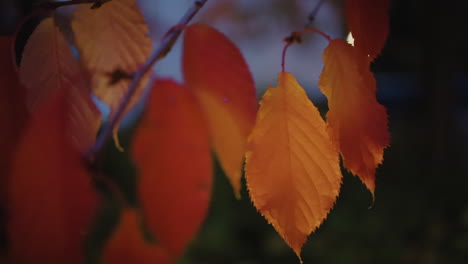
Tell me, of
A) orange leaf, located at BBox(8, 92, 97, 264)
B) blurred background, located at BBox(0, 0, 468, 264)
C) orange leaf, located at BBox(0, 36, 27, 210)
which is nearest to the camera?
orange leaf, located at BBox(8, 92, 97, 264)

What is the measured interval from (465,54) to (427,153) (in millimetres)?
855

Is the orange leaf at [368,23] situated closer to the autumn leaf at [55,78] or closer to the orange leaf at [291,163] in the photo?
the orange leaf at [291,163]

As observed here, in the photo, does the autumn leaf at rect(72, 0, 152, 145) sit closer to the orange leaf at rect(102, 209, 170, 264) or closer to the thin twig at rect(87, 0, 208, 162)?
the thin twig at rect(87, 0, 208, 162)

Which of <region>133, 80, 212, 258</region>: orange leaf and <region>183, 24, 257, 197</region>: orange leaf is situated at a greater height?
<region>183, 24, 257, 197</region>: orange leaf

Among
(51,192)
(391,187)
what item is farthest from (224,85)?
(391,187)

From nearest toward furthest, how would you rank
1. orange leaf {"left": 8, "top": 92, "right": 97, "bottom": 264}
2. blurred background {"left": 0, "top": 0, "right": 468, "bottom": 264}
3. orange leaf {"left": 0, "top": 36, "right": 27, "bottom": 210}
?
orange leaf {"left": 8, "top": 92, "right": 97, "bottom": 264}
orange leaf {"left": 0, "top": 36, "right": 27, "bottom": 210}
blurred background {"left": 0, "top": 0, "right": 468, "bottom": 264}

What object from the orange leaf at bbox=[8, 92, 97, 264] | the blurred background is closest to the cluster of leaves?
the orange leaf at bbox=[8, 92, 97, 264]

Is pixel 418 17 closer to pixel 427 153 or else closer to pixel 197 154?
pixel 427 153

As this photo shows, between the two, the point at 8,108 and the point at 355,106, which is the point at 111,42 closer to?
the point at 8,108

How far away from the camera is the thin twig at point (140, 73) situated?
483mm

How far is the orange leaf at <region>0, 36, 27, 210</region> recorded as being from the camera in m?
0.43

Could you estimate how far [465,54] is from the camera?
2.69 meters

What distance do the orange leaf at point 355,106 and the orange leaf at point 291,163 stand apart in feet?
0.07

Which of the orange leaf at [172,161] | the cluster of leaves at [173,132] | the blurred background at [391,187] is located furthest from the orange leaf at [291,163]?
the blurred background at [391,187]
